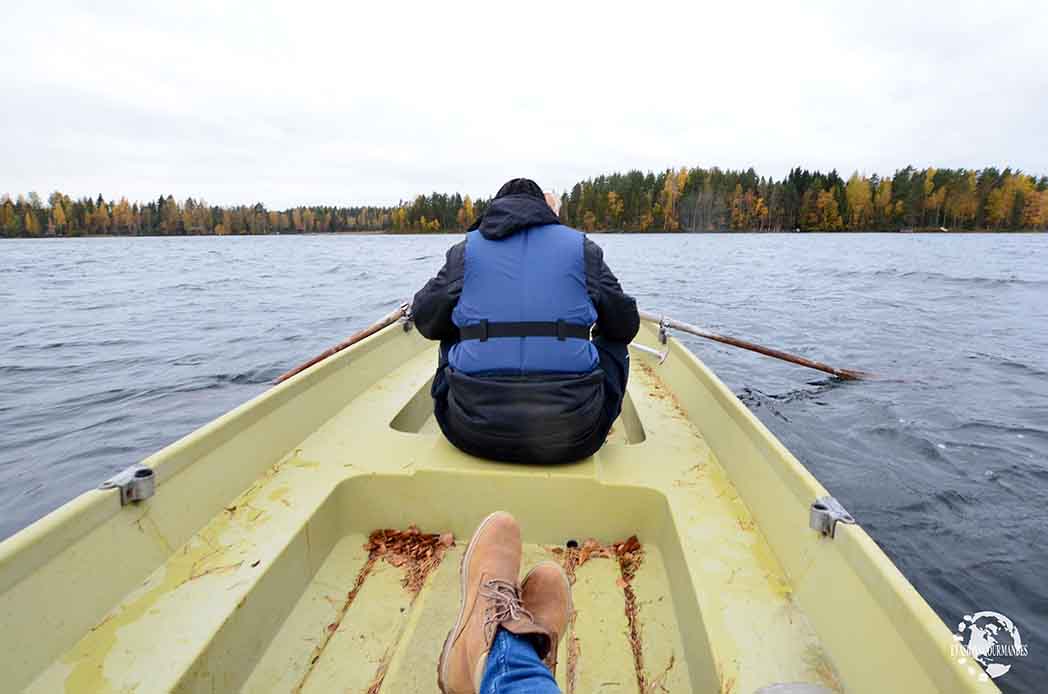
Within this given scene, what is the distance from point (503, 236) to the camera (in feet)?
8.11

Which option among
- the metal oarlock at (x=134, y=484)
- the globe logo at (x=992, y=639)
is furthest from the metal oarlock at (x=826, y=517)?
the metal oarlock at (x=134, y=484)

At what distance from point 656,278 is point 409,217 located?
78.7 m

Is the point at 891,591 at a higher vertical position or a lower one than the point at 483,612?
higher

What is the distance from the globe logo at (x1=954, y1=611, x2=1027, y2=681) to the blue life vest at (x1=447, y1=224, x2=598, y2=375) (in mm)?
2744

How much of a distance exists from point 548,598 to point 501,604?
187 millimetres

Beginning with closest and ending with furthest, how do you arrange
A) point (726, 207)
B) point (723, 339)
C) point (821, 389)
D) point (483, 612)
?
point (483, 612) < point (723, 339) < point (821, 389) < point (726, 207)

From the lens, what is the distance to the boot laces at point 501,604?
1.61 m

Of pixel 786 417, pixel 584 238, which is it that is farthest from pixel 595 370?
pixel 786 417

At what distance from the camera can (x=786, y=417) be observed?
6.84 metres

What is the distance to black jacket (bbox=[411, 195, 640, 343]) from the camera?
248 centimetres

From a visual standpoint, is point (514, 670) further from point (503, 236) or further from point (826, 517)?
point (503, 236)

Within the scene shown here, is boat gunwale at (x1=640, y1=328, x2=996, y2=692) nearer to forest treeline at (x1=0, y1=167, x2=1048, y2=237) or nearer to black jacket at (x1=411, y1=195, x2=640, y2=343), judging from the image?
black jacket at (x1=411, y1=195, x2=640, y2=343)

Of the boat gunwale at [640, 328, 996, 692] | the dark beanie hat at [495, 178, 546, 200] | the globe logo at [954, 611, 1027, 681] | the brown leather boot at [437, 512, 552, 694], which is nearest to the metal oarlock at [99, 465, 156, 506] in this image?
the brown leather boot at [437, 512, 552, 694]

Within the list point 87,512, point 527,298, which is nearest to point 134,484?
point 87,512
